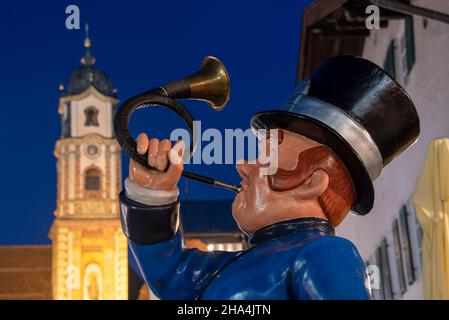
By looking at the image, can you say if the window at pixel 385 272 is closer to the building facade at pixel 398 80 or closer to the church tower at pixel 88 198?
the building facade at pixel 398 80

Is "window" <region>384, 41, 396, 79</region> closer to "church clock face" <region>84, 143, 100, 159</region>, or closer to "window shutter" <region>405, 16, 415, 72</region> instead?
"window shutter" <region>405, 16, 415, 72</region>

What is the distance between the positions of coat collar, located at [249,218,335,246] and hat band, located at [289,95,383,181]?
26 centimetres

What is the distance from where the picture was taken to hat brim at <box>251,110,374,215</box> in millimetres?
4211

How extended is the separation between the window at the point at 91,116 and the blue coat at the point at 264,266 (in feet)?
183

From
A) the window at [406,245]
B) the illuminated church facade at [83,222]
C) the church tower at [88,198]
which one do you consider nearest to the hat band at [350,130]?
the window at [406,245]

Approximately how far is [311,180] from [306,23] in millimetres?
13549

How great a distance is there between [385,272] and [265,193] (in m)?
13.9

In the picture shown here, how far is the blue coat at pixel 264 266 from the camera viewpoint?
380 centimetres

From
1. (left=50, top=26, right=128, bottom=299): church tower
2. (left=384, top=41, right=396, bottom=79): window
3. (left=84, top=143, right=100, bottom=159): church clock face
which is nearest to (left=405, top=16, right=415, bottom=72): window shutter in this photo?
(left=384, top=41, right=396, bottom=79): window

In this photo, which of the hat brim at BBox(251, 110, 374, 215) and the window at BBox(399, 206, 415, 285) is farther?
the window at BBox(399, 206, 415, 285)

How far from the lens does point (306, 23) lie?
17.6m

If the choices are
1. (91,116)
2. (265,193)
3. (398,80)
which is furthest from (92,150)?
(265,193)
